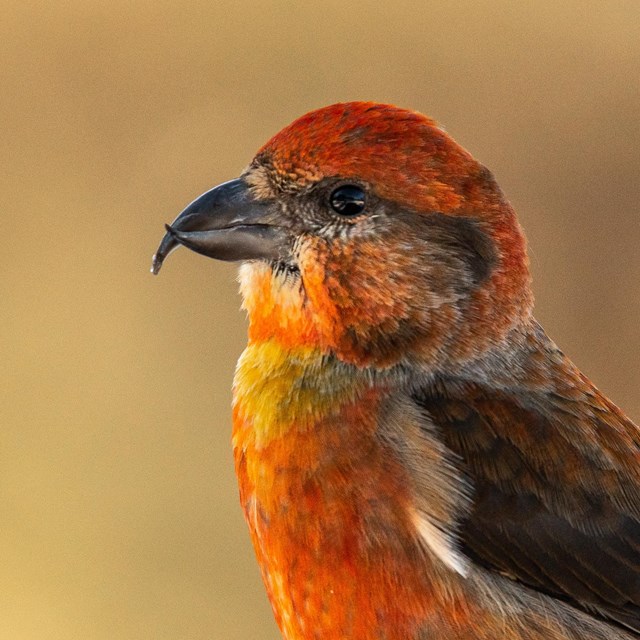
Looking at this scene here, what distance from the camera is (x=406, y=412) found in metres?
3.94

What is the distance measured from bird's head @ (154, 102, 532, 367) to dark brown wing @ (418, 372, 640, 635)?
0.93 ft

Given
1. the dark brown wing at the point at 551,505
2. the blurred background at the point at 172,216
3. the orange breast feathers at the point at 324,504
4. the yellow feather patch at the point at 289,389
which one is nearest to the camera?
the orange breast feathers at the point at 324,504

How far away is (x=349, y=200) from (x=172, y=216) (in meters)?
4.03

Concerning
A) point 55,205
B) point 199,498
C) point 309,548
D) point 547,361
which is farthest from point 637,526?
point 55,205

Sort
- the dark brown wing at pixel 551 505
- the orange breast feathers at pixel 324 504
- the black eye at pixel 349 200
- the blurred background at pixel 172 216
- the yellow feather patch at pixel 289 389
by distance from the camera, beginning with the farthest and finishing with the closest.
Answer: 1. the blurred background at pixel 172 216
2. the black eye at pixel 349 200
3. the yellow feather patch at pixel 289 389
4. the dark brown wing at pixel 551 505
5. the orange breast feathers at pixel 324 504

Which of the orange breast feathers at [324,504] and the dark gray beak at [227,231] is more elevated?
the dark gray beak at [227,231]

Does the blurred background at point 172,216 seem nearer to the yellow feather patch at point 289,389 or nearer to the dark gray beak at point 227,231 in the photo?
the yellow feather patch at point 289,389

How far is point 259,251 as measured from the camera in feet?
13.7

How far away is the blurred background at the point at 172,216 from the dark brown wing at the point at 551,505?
340 cm

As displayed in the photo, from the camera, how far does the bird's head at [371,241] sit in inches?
160

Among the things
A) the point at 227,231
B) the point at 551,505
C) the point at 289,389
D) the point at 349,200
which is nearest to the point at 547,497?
the point at 551,505

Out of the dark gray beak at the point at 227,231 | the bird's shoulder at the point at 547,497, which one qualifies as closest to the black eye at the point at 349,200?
the dark gray beak at the point at 227,231

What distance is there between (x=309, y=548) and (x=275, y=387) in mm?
578

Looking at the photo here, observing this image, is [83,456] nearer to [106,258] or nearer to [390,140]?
[106,258]
